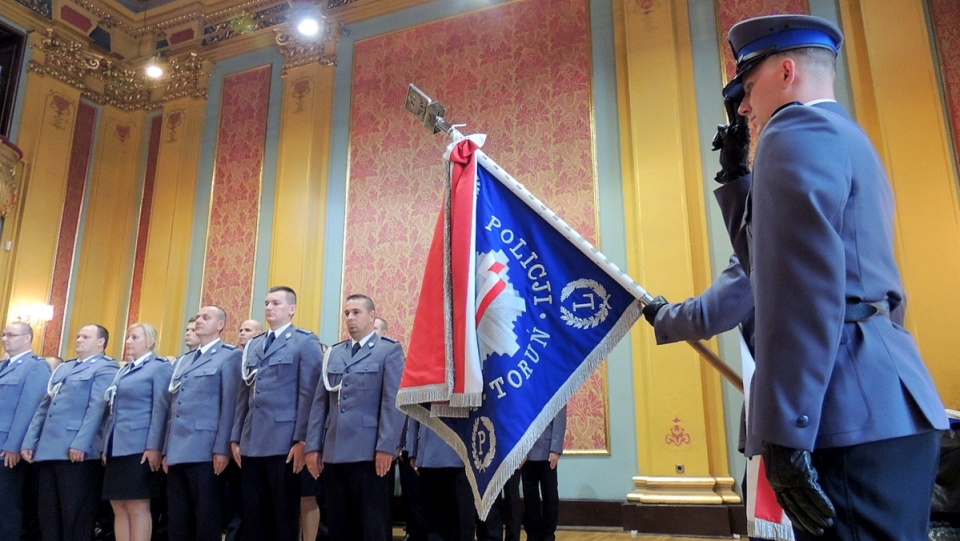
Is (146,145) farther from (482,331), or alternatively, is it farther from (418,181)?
(482,331)

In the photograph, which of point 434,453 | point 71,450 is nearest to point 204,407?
point 71,450

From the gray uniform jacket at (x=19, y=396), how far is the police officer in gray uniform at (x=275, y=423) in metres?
1.50

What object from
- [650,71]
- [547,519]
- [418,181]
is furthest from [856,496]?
[418,181]

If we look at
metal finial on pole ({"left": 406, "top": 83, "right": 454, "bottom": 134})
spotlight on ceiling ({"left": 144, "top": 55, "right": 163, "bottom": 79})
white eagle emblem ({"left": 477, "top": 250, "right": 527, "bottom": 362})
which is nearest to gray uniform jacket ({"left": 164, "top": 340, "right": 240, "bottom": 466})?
metal finial on pole ({"left": 406, "top": 83, "right": 454, "bottom": 134})

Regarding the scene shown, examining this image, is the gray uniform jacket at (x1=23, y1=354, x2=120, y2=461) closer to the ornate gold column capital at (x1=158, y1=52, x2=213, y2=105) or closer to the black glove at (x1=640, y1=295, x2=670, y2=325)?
the black glove at (x1=640, y1=295, x2=670, y2=325)

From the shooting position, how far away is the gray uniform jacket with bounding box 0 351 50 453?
4.00 m

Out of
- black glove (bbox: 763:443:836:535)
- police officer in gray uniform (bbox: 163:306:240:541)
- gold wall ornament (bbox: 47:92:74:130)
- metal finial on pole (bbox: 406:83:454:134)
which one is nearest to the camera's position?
black glove (bbox: 763:443:836:535)

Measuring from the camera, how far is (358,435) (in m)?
3.17

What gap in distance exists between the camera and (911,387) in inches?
36.8

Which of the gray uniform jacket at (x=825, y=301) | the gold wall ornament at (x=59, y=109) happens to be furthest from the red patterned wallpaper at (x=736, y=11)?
the gold wall ornament at (x=59, y=109)

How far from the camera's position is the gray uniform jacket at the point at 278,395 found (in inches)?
132

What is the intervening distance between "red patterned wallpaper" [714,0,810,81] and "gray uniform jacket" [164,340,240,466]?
12.4 feet

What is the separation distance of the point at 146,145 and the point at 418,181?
3414 mm

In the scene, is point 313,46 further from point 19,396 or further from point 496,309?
point 496,309
